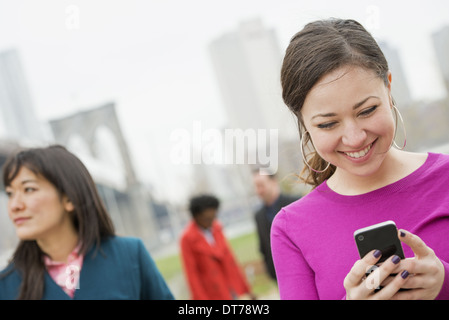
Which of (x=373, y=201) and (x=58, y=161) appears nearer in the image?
(x=373, y=201)

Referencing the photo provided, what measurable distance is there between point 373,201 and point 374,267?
221 millimetres

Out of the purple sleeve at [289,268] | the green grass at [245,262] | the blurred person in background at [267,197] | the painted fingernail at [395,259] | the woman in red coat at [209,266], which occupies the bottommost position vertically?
the green grass at [245,262]

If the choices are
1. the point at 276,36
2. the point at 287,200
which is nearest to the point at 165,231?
the point at 287,200

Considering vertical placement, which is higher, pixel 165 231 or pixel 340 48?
pixel 340 48

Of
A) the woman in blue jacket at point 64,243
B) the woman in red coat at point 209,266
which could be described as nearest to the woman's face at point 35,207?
the woman in blue jacket at point 64,243

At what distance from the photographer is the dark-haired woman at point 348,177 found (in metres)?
0.99

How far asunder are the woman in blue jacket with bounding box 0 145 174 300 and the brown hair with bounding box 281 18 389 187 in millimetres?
955

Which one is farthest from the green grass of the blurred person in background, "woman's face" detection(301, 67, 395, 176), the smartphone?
the smartphone

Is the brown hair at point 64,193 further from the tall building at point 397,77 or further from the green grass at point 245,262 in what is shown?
the green grass at point 245,262

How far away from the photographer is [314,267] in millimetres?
1095

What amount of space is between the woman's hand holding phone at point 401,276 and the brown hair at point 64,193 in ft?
3.82
